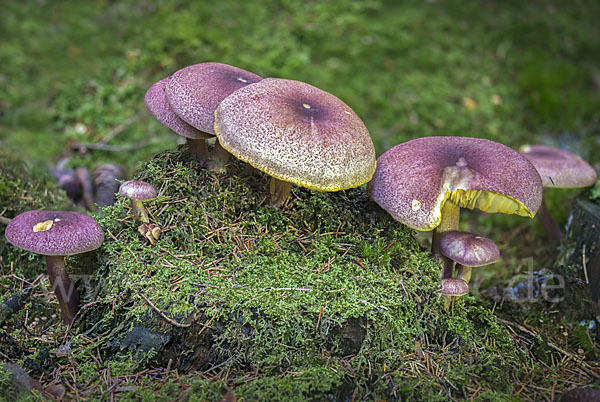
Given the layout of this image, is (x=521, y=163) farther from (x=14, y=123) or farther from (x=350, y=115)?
(x=14, y=123)

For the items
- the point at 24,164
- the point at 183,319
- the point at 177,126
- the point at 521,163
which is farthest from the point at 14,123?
the point at 521,163

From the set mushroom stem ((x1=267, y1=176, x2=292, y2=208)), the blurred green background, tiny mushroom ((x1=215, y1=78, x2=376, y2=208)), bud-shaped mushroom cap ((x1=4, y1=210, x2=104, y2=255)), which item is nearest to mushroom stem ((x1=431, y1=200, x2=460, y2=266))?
tiny mushroom ((x1=215, y1=78, x2=376, y2=208))

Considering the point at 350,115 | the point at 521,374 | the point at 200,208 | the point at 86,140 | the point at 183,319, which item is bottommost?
the point at 86,140

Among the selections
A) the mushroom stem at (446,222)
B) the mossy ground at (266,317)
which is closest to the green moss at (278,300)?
the mossy ground at (266,317)

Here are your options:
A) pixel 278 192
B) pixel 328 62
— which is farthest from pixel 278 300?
pixel 328 62

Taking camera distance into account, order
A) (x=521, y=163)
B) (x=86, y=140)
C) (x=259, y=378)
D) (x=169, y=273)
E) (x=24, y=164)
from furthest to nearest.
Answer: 1. (x=86, y=140)
2. (x=24, y=164)
3. (x=521, y=163)
4. (x=169, y=273)
5. (x=259, y=378)

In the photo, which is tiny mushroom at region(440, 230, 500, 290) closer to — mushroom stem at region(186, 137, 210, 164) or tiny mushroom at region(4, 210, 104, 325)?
mushroom stem at region(186, 137, 210, 164)

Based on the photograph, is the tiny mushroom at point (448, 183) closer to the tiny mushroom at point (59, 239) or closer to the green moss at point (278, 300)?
the green moss at point (278, 300)

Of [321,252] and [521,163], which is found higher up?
[521,163]

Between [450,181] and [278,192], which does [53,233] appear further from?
[450,181]
